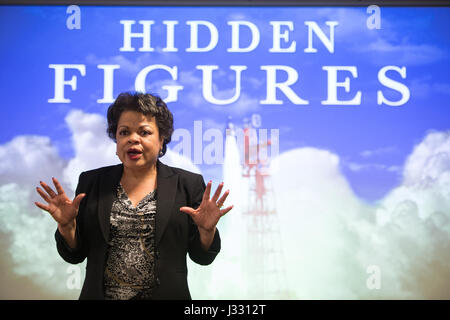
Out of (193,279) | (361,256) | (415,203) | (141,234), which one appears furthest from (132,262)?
(415,203)

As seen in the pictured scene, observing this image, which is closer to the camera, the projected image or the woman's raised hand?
the woman's raised hand

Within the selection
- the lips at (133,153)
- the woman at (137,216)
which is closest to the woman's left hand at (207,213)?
the woman at (137,216)

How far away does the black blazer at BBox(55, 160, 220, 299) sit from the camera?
1527mm

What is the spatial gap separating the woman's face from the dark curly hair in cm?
2

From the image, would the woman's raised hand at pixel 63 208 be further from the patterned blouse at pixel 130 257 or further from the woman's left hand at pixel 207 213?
the woman's left hand at pixel 207 213

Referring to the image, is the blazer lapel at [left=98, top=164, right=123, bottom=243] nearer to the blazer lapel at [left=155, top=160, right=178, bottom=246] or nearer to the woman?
the woman

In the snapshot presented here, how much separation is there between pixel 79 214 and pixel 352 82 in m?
2.66

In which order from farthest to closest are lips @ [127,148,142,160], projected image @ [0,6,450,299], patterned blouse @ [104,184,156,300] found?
projected image @ [0,6,450,299]
lips @ [127,148,142,160]
patterned blouse @ [104,184,156,300]

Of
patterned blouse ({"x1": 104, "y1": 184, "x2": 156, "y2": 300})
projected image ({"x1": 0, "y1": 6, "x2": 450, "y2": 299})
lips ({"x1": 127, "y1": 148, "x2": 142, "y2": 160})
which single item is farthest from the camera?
projected image ({"x1": 0, "y1": 6, "x2": 450, "y2": 299})

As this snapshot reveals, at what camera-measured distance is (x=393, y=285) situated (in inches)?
143

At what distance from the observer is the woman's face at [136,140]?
1.63 m

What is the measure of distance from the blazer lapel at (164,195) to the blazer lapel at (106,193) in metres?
0.15

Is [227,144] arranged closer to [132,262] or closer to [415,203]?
[415,203]

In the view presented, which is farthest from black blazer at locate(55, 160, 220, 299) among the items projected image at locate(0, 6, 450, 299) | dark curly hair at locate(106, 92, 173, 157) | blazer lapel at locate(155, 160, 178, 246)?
projected image at locate(0, 6, 450, 299)
